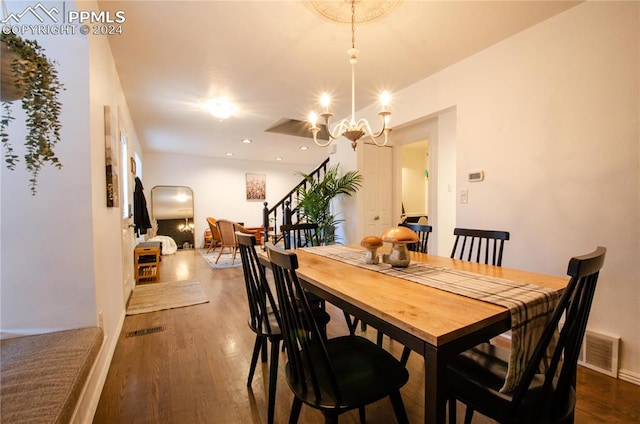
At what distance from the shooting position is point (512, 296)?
1.04 meters

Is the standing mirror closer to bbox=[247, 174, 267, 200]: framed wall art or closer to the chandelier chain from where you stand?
Result: bbox=[247, 174, 267, 200]: framed wall art

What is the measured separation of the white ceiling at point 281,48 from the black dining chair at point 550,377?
6.20ft

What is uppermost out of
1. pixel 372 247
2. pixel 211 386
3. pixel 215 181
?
pixel 215 181

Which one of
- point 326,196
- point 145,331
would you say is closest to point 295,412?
point 145,331

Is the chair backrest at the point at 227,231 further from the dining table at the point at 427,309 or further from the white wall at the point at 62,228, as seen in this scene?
the dining table at the point at 427,309

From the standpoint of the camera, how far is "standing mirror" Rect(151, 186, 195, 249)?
7.08m

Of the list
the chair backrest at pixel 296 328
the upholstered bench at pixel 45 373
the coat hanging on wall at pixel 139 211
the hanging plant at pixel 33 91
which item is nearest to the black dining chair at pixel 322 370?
the chair backrest at pixel 296 328

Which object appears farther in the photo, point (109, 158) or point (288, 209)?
point (288, 209)

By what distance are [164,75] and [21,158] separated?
1755 millimetres

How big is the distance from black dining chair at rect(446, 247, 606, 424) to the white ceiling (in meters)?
1.89

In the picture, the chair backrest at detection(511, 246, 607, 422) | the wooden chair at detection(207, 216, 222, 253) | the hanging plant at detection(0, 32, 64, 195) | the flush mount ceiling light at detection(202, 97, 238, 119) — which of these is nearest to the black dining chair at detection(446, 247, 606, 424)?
the chair backrest at detection(511, 246, 607, 422)

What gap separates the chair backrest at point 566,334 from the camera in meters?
0.82

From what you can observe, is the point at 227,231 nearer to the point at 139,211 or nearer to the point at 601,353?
the point at 139,211

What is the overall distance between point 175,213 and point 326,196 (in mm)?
4904
